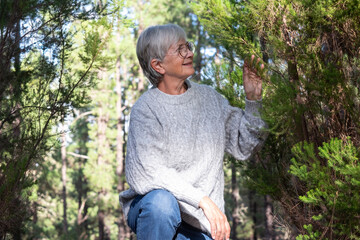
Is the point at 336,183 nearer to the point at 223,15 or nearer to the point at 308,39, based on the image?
the point at 308,39

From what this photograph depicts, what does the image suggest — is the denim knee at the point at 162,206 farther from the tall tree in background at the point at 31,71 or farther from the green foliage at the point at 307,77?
the tall tree in background at the point at 31,71

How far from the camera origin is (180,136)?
2.53 metres

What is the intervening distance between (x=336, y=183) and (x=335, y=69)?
0.57 m

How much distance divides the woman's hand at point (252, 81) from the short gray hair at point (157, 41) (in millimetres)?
399

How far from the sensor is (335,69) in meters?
2.37

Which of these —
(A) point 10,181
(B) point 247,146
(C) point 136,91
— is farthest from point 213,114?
(C) point 136,91

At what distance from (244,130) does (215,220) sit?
2.03ft

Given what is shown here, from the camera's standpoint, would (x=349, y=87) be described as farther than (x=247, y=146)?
No

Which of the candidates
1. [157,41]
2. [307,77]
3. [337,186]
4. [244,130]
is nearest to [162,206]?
[244,130]

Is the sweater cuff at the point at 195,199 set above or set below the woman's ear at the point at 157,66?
below

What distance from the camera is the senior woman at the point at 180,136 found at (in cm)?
232

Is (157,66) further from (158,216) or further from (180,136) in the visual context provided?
(158,216)

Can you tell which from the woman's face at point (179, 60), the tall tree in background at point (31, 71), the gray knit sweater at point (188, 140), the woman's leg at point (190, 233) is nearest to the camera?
the gray knit sweater at point (188, 140)

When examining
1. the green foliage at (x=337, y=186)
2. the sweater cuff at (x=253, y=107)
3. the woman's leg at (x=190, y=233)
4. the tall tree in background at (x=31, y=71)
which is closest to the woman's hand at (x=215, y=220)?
the woman's leg at (x=190, y=233)
